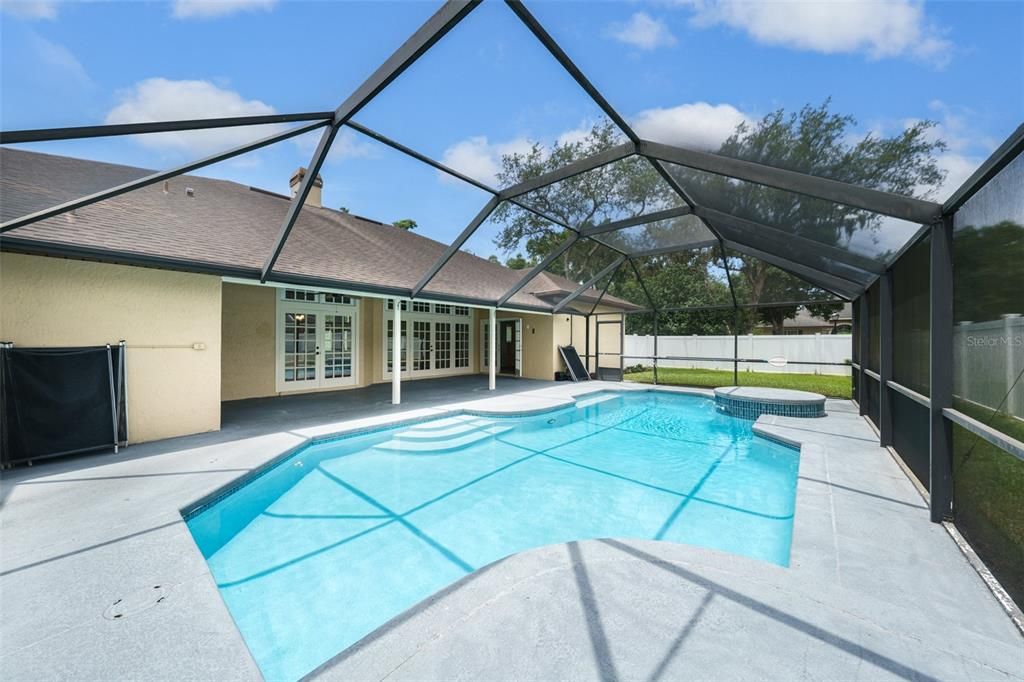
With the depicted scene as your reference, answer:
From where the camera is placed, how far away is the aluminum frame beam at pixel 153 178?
167 inches

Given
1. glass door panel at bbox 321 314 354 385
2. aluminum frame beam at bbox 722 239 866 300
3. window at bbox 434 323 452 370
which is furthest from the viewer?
window at bbox 434 323 452 370

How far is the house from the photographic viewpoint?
502 cm

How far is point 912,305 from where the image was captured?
173 inches

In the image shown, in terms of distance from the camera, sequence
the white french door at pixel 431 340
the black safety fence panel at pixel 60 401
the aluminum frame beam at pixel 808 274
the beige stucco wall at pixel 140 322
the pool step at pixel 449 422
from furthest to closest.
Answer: the white french door at pixel 431 340 < the aluminum frame beam at pixel 808 274 < the pool step at pixel 449 422 < the beige stucco wall at pixel 140 322 < the black safety fence panel at pixel 60 401

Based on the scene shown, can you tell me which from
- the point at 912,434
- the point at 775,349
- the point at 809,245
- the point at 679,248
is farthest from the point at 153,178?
the point at 775,349

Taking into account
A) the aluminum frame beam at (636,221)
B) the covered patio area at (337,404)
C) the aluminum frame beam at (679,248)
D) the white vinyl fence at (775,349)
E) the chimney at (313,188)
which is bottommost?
the covered patio area at (337,404)

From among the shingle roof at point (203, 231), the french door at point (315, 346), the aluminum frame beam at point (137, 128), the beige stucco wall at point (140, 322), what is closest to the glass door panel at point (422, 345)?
the french door at point (315, 346)

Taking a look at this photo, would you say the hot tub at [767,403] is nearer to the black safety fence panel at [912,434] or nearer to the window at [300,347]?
the black safety fence panel at [912,434]

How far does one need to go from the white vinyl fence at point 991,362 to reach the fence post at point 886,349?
8.97 ft

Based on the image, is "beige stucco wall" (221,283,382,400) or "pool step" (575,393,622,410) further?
"pool step" (575,393,622,410)

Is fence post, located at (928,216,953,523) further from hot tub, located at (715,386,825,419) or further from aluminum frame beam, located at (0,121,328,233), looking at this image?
aluminum frame beam, located at (0,121,328,233)

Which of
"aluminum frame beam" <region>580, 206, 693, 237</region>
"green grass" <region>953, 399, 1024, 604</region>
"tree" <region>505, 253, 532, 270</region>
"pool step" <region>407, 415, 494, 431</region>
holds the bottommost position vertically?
"pool step" <region>407, 415, 494, 431</region>

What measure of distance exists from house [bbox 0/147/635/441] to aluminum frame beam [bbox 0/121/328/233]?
34 centimetres

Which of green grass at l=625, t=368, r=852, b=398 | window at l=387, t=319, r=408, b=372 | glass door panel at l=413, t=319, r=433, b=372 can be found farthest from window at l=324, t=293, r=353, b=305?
green grass at l=625, t=368, r=852, b=398
